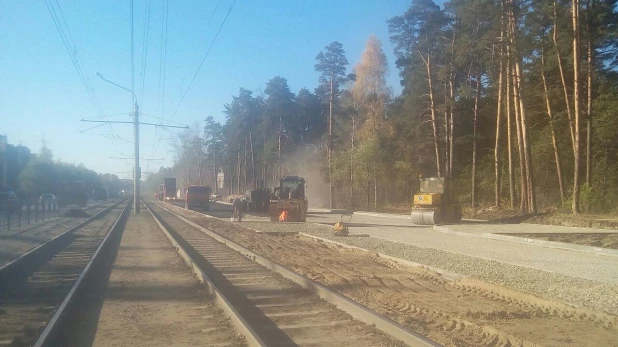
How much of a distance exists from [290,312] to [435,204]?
2165 centimetres

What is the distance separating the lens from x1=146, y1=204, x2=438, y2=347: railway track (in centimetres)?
720

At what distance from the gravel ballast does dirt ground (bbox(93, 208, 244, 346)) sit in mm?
5781

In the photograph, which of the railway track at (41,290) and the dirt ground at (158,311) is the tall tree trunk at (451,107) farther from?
the dirt ground at (158,311)

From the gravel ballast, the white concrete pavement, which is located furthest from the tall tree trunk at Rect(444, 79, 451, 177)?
the gravel ballast

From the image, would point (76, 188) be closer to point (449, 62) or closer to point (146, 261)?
point (449, 62)

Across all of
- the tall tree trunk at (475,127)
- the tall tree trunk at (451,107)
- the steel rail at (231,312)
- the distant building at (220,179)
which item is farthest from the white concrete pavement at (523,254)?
the distant building at (220,179)

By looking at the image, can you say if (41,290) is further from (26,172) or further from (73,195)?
(26,172)

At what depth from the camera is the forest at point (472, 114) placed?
3042 centimetres

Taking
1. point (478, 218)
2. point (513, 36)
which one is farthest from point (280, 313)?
point (478, 218)

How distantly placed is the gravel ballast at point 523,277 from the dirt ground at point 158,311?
578 centimetres

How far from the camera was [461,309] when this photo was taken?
8.91m

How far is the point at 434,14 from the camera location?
3978 cm

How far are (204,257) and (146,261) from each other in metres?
1.68

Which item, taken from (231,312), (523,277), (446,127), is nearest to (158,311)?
(231,312)
